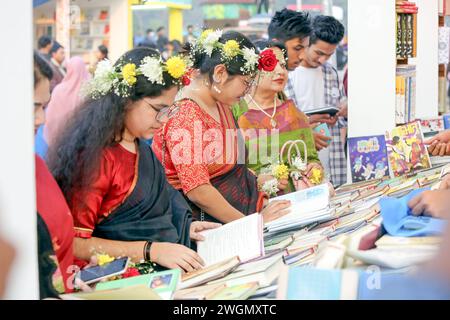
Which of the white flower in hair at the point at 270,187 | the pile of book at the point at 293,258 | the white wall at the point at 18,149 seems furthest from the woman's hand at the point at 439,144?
the white wall at the point at 18,149

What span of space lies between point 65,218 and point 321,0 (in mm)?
2556

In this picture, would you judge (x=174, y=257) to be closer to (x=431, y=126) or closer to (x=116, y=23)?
(x=116, y=23)

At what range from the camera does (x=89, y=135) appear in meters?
2.89

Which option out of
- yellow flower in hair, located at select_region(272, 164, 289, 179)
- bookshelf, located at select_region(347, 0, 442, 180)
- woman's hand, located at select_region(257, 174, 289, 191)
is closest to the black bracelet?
woman's hand, located at select_region(257, 174, 289, 191)

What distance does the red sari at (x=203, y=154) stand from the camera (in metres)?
3.43

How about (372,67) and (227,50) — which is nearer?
(227,50)

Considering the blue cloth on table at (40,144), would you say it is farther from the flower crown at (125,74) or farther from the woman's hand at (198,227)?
the woman's hand at (198,227)

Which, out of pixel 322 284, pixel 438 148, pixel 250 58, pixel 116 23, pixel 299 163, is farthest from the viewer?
pixel 438 148

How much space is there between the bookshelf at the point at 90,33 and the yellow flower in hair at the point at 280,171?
1362 mm

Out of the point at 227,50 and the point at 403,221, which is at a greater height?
the point at 227,50

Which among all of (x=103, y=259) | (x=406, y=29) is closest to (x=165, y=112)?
(x=103, y=259)

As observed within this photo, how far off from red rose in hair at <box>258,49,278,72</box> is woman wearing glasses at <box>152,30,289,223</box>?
1 cm

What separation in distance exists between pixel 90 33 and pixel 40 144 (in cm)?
58
